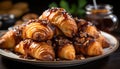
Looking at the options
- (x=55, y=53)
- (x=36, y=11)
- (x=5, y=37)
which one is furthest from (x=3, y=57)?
(x=36, y=11)

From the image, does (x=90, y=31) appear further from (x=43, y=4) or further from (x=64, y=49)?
(x=43, y=4)

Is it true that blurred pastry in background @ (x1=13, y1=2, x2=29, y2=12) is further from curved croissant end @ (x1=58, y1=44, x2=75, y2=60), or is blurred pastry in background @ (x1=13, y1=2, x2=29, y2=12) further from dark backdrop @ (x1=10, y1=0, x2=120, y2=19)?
curved croissant end @ (x1=58, y1=44, x2=75, y2=60)

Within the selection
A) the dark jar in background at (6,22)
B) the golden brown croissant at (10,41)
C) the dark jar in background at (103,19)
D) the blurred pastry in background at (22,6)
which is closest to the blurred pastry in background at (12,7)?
the blurred pastry in background at (22,6)

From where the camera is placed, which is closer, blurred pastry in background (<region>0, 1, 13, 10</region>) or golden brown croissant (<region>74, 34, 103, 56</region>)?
golden brown croissant (<region>74, 34, 103, 56</region>)

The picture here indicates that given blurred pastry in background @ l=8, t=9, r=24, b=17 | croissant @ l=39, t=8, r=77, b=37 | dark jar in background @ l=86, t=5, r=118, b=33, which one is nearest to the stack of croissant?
croissant @ l=39, t=8, r=77, b=37

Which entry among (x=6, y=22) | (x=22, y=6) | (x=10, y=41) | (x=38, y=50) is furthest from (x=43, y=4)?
(x=38, y=50)

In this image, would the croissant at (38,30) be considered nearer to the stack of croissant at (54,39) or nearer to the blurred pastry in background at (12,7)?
the stack of croissant at (54,39)

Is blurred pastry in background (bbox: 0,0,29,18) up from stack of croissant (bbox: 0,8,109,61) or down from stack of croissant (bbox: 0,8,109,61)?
up

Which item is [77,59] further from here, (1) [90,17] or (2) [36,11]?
(2) [36,11]
